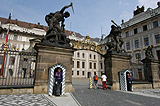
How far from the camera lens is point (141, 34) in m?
28.2

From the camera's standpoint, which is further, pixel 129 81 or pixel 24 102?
pixel 129 81

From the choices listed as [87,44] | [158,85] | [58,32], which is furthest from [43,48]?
[158,85]

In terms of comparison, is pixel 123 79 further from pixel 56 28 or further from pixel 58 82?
pixel 56 28

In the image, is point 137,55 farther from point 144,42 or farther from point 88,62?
point 88,62

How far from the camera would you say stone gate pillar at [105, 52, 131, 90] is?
927 cm

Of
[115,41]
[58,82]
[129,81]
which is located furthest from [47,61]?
[115,41]

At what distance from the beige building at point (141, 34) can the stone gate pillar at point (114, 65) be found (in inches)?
583

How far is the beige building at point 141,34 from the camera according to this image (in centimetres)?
2461

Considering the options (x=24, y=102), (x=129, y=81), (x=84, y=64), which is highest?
(x=84, y=64)

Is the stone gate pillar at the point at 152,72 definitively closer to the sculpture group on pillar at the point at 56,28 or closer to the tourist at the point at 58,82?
the sculpture group on pillar at the point at 56,28

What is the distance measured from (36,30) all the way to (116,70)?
32.6m

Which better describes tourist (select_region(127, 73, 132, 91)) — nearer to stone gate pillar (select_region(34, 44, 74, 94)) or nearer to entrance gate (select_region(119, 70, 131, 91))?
entrance gate (select_region(119, 70, 131, 91))

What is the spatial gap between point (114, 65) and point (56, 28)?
6.23m

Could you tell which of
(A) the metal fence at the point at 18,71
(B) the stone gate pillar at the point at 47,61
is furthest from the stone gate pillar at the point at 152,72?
(A) the metal fence at the point at 18,71
